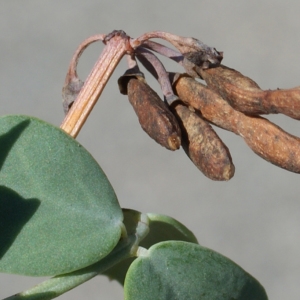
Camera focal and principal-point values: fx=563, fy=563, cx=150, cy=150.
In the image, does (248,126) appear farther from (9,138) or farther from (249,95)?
(9,138)

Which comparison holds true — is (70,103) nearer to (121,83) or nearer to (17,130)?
(121,83)

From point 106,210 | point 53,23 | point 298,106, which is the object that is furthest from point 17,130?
point 53,23

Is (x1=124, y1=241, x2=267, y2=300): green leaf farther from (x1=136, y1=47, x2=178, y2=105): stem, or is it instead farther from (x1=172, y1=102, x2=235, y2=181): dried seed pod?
(x1=136, y1=47, x2=178, y2=105): stem

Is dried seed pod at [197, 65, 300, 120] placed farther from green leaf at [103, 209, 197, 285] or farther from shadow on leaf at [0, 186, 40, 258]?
shadow on leaf at [0, 186, 40, 258]

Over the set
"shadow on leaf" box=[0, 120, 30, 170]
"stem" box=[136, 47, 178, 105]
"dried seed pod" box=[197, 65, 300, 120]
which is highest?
"dried seed pod" box=[197, 65, 300, 120]

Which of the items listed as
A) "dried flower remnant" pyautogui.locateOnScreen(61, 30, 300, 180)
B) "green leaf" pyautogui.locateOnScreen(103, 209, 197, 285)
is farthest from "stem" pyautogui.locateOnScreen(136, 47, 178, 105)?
"green leaf" pyautogui.locateOnScreen(103, 209, 197, 285)

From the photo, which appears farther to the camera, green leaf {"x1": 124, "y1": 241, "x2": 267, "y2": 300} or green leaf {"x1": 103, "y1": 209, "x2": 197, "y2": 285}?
green leaf {"x1": 103, "y1": 209, "x2": 197, "y2": 285}

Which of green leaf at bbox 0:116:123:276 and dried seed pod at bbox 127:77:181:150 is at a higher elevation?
dried seed pod at bbox 127:77:181:150

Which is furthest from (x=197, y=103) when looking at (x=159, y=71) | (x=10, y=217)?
(x=10, y=217)
